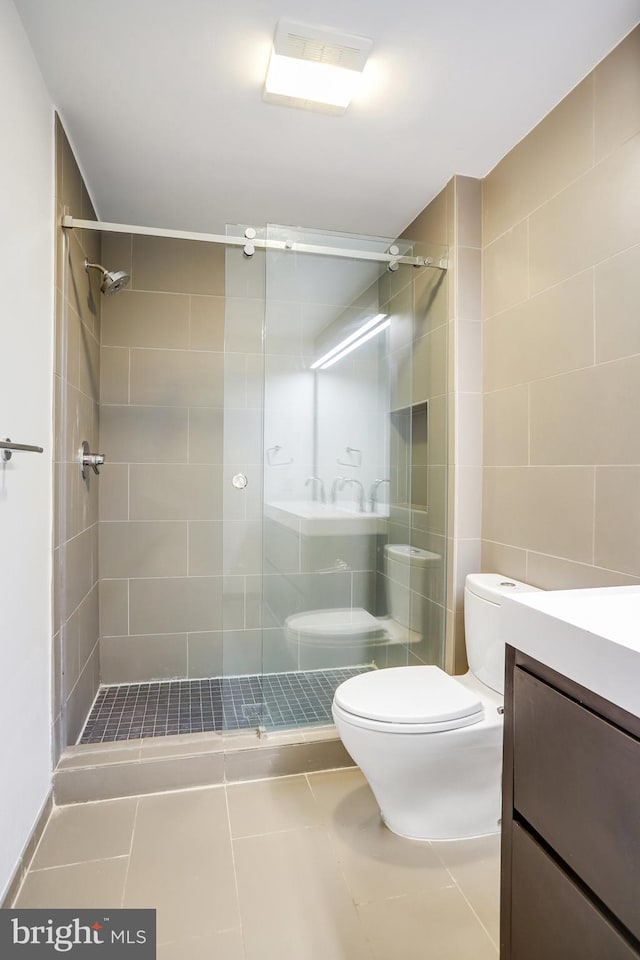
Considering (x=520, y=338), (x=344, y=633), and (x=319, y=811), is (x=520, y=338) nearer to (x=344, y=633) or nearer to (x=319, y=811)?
(x=344, y=633)

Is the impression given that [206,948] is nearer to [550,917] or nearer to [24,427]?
[550,917]

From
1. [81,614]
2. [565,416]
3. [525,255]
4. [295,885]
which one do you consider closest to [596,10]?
[525,255]

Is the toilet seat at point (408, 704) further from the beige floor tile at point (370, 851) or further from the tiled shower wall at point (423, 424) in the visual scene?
the tiled shower wall at point (423, 424)

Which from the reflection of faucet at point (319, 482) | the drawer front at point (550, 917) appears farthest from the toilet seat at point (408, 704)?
the reflection of faucet at point (319, 482)

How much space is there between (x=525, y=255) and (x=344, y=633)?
1633mm

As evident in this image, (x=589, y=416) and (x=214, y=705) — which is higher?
(x=589, y=416)

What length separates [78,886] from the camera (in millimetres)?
1438

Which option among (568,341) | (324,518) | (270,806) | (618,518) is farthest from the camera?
(324,518)

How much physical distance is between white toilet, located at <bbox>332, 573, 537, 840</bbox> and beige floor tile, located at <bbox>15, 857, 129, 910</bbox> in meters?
0.75

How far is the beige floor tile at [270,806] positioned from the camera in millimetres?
1705

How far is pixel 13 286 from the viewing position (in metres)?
1.44

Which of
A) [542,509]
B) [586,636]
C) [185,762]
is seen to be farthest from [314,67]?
[185,762]

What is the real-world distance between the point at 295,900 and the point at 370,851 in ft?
0.94

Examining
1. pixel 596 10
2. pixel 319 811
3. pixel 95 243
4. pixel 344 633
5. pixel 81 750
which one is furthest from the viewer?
pixel 95 243
